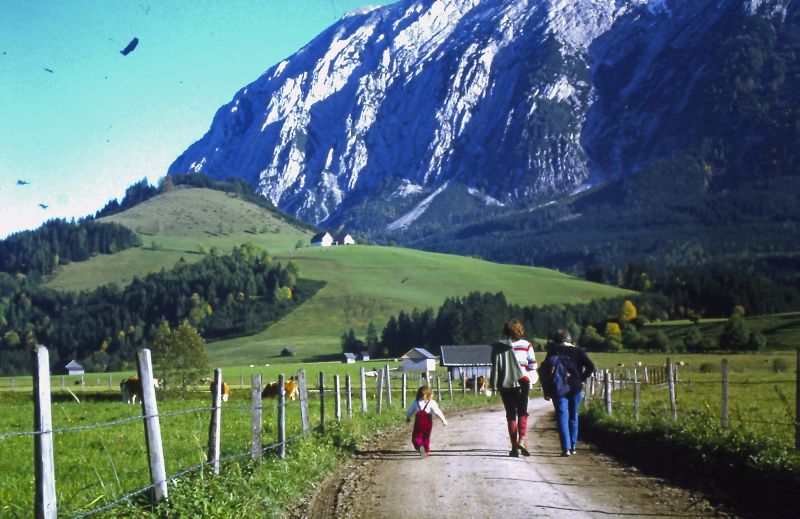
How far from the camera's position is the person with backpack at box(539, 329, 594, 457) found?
1820 centimetres

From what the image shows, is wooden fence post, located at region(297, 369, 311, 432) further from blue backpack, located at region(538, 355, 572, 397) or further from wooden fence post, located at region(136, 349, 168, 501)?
wooden fence post, located at region(136, 349, 168, 501)

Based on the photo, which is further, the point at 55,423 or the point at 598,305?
the point at 598,305

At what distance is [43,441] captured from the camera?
7625 mm

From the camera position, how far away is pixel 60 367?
181m

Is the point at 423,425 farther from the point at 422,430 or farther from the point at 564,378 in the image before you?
the point at 564,378

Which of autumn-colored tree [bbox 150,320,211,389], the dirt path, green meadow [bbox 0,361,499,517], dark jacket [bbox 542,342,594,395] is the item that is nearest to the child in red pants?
the dirt path

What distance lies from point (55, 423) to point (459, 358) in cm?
9823

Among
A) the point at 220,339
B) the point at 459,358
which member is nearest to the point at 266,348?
the point at 220,339

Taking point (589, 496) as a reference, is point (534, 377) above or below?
above

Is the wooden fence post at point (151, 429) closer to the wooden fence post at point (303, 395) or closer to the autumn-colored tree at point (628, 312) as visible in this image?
the wooden fence post at point (303, 395)

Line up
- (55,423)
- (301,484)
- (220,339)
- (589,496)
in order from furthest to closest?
(220,339), (55,423), (301,484), (589,496)

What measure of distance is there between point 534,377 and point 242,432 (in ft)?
27.2

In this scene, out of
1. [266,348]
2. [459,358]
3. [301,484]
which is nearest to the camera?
[301,484]

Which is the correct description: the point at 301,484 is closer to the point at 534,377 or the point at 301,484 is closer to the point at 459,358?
the point at 534,377
